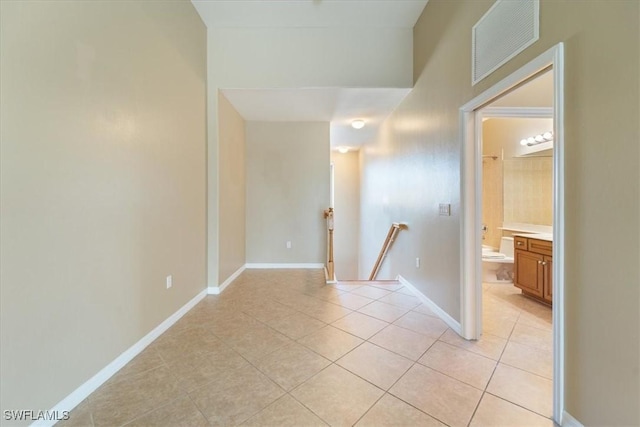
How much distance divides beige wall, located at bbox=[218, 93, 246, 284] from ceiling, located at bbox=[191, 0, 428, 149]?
10.4 inches

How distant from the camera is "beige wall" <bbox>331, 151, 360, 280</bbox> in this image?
742 centimetres

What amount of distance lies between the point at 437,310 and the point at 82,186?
3074mm

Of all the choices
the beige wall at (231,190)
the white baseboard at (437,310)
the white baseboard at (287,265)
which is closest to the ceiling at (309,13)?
the beige wall at (231,190)

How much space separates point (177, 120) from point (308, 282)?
2641 mm

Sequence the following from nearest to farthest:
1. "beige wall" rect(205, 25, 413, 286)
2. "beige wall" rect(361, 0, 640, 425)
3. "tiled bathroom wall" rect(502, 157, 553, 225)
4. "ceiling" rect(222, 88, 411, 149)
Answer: "beige wall" rect(361, 0, 640, 425) < "beige wall" rect(205, 25, 413, 286) < "ceiling" rect(222, 88, 411, 149) < "tiled bathroom wall" rect(502, 157, 553, 225)

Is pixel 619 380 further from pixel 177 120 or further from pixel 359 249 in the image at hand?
pixel 359 249

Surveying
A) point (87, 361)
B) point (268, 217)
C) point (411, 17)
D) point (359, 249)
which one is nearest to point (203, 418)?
point (87, 361)

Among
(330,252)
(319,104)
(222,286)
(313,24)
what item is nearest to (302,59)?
(313,24)

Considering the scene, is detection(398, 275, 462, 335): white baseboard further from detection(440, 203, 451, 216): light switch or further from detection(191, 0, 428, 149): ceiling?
detection(191, 0, 428, 149): ceiling

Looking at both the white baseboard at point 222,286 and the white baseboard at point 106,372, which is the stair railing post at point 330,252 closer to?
the white baseboard at point 222,286

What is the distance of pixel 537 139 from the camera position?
3.73 m

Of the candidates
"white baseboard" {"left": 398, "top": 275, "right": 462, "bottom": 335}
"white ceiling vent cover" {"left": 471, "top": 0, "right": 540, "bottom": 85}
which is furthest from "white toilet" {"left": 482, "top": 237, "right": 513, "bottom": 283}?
"white ceiling vent cover" {"left": 471, "top": 0, "right": 540, "bottom": 85}

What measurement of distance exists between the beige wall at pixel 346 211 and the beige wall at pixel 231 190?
11.4 ft

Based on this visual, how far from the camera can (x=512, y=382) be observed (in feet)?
5.37
